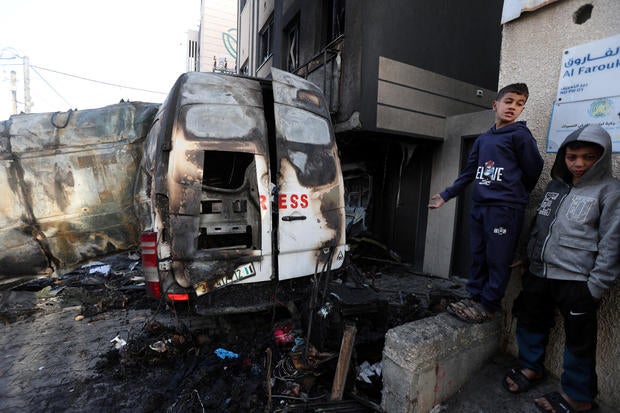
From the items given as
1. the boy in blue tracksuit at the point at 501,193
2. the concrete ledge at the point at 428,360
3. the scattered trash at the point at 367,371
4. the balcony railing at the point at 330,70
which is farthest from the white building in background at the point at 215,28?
the concrete ledge at the point at 428,360

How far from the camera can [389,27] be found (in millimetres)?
5504

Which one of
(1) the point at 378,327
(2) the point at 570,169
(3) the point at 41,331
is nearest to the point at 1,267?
(3) the point at 41,331

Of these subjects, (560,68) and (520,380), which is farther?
(560,68)

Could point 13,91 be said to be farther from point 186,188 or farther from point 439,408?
point 439,408

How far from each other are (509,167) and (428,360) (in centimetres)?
144

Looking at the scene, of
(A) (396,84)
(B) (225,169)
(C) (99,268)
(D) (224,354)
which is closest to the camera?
(D) (224,354)

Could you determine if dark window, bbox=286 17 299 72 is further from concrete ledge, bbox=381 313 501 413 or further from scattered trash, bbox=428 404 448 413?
scattered trash, bbox=428 404 448 413

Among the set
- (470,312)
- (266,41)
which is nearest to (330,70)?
(470,312)

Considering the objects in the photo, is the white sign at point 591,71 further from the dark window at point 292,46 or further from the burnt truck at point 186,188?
the dark window at point 292,46

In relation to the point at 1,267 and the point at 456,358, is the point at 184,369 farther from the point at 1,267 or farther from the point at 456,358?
the point at 1,267

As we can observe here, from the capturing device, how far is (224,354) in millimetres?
3064

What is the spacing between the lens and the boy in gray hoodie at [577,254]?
1639 millimetres

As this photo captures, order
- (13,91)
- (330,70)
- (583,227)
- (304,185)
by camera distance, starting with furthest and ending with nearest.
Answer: (13,91)
(330,70)
(304,185)
(583,227)

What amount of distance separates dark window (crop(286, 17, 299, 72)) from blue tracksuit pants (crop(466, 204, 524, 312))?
7299mm
